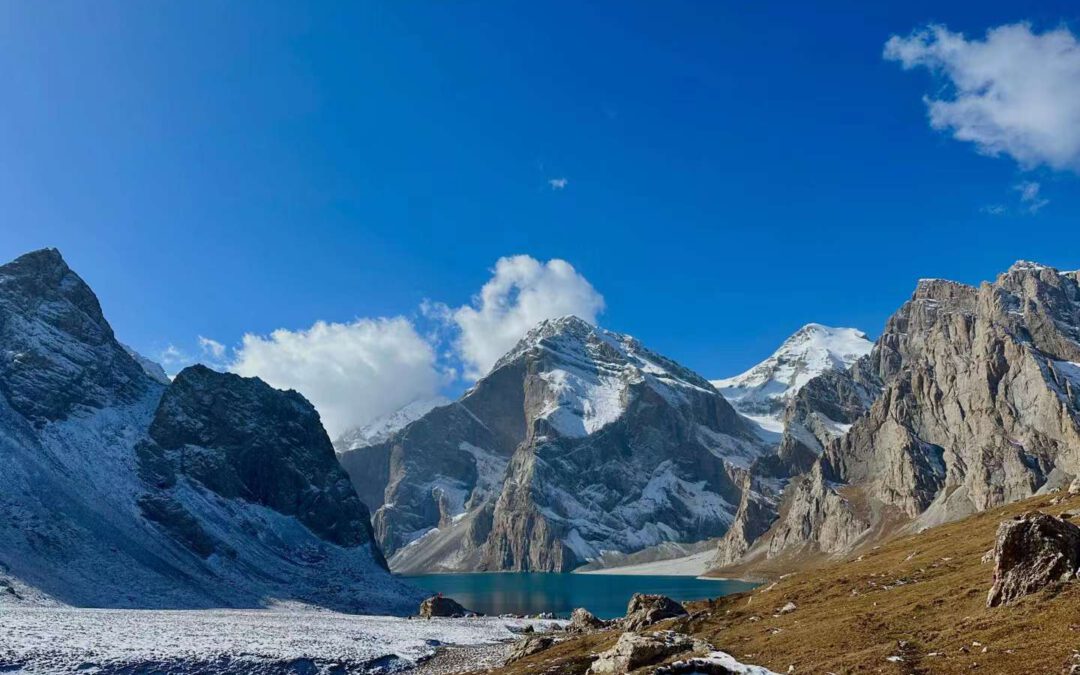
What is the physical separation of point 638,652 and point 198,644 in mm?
49935

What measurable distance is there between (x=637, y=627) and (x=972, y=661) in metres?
41.6

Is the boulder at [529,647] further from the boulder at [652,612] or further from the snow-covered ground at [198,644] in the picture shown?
the snow-covered ground at [198,644]

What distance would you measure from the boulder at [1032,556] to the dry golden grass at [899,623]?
934mm

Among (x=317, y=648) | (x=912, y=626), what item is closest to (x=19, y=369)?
(x=317, y=648)

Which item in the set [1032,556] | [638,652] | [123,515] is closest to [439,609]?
[123,515]

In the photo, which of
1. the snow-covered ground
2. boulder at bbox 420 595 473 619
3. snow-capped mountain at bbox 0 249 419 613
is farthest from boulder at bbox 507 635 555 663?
snow-capped mountain at bbox 0 249 419 613

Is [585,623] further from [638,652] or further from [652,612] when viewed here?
[638,652]

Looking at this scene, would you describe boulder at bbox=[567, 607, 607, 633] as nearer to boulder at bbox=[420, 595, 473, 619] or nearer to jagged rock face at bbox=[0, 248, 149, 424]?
boulder at bbox=[420, 595, 473, 619]

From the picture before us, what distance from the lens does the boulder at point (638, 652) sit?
138ft

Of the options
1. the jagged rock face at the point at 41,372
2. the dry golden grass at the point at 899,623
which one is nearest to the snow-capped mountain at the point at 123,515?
the jagged rock face at the point at 41,372

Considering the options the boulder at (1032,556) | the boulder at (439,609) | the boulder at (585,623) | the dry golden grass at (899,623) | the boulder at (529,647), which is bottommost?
the boulder at (439,609)

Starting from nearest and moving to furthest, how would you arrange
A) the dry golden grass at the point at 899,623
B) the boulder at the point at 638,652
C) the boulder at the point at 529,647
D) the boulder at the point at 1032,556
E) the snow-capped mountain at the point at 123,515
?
the dry golden grass at the point at 899,623 < the boulder at the point at 1032,556 < the boulder at the point at 638,652 < the boulder at the point at 529,647 < the snow-capped mountain at the point at 123,515

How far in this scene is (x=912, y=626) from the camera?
39.1 metres

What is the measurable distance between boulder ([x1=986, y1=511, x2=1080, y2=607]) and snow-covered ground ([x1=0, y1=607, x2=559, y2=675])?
5679 centimetres
